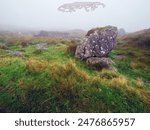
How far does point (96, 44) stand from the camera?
9.66m

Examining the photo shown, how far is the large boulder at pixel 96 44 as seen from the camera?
9.44m

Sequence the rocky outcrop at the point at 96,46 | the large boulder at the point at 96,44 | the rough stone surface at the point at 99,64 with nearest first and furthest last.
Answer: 1. the rough stone surface at the point at 99,64
2. the rocky outcrop at the point at 96,46
3. the large boulder at the point at 96,44

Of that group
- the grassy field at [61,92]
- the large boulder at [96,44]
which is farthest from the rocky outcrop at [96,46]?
the grassy field at [61,92]

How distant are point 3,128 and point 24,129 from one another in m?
0.37

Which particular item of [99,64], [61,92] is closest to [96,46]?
[99,64]

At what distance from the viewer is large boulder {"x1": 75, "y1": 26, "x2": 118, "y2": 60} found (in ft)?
31.0

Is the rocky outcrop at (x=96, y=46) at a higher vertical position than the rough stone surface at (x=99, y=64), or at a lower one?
higher

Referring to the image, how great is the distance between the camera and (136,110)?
5152 millimetres

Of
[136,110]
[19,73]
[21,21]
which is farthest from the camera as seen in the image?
[21,21]

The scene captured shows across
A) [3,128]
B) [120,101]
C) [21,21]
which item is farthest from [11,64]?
[21,21]

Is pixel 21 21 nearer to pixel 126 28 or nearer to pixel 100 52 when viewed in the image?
pixel 126 28

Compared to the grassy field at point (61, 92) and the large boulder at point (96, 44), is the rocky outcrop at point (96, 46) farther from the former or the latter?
the grassy field at point (61, 92)

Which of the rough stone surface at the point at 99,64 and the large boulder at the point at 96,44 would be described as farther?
the large boulder at the point at 96,44

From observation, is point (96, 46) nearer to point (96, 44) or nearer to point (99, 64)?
point (96, 44)
